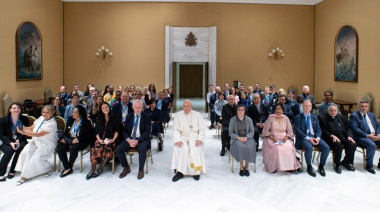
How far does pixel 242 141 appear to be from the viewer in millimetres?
5926

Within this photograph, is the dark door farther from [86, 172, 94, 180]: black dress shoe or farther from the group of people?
[86, 172, 94, 180]: black dress shoe

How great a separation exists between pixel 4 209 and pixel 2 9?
7.81 m

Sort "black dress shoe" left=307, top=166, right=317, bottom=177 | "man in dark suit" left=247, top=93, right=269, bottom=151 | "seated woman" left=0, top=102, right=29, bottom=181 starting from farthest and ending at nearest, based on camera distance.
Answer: "man in dark suit" left=247, top=93, right=269, bottom=151
"black dress shoe" left=307, top=166, right=317, bottom=177
"seated woman" left=0, top=102, right=29, bottom=181

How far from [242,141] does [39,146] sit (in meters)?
3.79

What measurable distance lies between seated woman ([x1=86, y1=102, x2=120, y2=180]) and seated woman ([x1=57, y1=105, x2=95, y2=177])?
0.21 meters

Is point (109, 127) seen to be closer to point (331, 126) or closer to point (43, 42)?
point (331, 126)

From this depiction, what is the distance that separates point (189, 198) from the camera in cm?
473

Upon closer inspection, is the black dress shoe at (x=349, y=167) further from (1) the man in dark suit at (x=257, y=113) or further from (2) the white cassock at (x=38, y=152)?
(2) the white cassock at (x=38, y=152)

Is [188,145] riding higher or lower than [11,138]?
lower

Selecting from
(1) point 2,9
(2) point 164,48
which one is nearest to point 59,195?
(1) point 2,9

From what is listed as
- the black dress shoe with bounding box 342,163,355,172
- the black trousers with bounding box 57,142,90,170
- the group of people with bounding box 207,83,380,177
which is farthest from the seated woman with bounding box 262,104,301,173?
the black trousers with bounding box 57,142,90,170

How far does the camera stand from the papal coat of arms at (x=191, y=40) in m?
14.3

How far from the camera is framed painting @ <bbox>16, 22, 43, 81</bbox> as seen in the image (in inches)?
421

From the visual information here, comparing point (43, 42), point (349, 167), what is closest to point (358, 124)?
point (349, 167)
